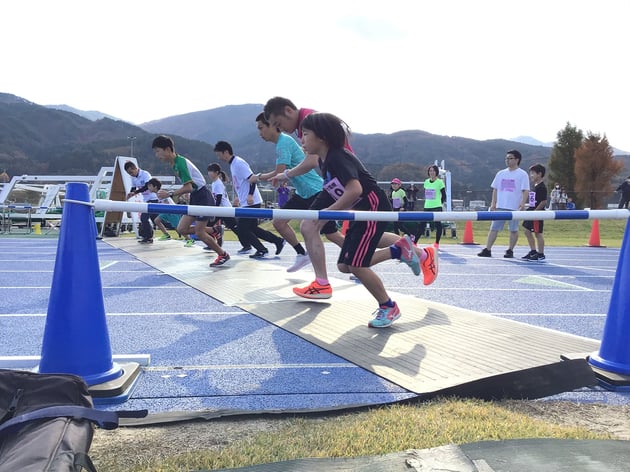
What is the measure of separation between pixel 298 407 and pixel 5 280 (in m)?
6.40

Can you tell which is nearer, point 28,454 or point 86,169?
point 28,454

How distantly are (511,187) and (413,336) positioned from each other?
694 cm

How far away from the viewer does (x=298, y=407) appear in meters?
2.47

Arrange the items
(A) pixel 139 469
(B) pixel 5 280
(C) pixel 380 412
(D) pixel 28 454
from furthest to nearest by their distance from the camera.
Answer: (B) pixel 5 280
(C) pixel 380 412
(A) pixel 139 469
(D) pixel 28 454

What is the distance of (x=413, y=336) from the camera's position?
12.3 ft

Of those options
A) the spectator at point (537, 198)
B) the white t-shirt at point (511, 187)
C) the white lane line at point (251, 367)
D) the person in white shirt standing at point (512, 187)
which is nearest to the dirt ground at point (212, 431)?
the white lane line at point (251, 367)

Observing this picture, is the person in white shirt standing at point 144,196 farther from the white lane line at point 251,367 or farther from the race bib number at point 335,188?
the white lane line at point 251,367

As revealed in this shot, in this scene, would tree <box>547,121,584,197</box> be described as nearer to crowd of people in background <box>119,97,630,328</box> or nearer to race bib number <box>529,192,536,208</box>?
race bib number <box>529,192,536,208</box>

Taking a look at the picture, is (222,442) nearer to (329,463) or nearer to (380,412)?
(329,463)

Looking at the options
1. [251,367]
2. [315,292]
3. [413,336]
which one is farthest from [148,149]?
[251,367]

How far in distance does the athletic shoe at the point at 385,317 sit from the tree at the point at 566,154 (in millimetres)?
62746

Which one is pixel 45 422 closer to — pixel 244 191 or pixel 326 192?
pixel 326 192

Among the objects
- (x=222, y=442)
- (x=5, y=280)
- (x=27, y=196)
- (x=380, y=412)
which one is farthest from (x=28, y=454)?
(x=27, y=196)

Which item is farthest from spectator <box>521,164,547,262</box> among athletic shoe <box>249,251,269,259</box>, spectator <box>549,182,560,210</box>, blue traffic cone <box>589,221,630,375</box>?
spectator <box>549,182,560,210</box>
